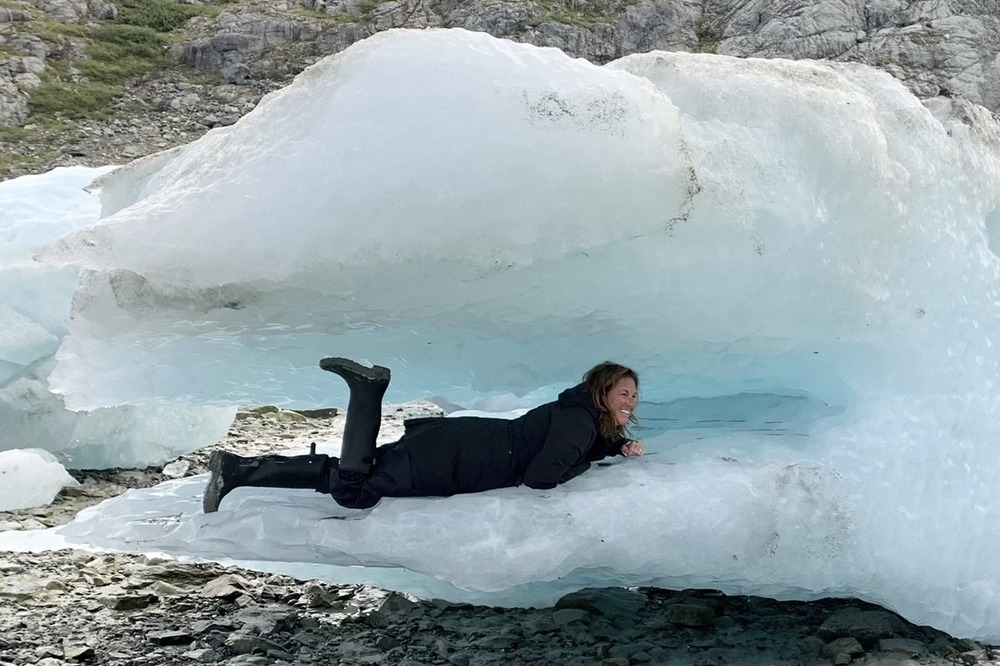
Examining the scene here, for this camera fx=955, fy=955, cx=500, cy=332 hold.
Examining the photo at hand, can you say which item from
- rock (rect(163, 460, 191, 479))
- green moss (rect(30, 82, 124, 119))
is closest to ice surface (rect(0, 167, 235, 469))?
rock (rect(163, 460, 191, 479))

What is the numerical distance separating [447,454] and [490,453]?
19 cm

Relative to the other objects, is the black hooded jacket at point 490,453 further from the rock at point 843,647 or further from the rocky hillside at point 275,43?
the rocky hillside at point 275,43

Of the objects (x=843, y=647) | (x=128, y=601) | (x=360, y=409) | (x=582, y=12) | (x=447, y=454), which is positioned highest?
(x=582, y=12)

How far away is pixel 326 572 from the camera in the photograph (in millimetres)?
4871

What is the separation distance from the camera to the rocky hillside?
2594cm

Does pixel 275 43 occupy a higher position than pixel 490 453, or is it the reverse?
pixel 275 43

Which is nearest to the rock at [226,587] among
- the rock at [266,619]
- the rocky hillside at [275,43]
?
the rock at [266,619]

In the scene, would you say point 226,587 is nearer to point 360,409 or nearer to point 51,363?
point 360,409

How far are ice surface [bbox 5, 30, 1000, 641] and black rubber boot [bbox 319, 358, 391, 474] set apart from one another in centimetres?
24

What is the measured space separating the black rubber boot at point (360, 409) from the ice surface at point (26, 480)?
11.9ft

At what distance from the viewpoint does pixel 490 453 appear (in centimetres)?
412

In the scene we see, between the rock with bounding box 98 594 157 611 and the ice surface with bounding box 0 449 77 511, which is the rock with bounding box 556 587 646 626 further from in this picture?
the ice surface with bounding box 0 449 77 511

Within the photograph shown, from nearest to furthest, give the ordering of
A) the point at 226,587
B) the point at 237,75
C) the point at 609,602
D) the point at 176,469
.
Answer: the point at 609,602 < the point at 226,587 < the point at 176,469 < the point at 237,75

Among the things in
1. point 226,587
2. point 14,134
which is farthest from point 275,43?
point 226,587
